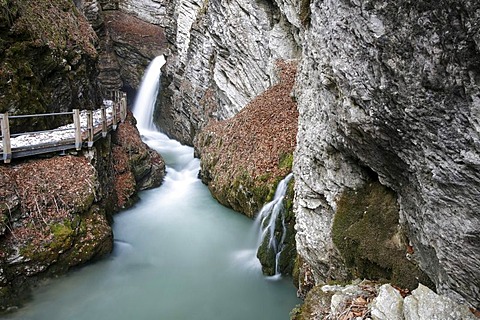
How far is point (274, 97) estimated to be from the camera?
1276 cm

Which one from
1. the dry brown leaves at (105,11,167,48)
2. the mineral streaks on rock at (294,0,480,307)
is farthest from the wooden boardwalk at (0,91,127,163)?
the dry brown leaves at (105,11,167,48)

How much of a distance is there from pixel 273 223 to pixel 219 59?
10389 mm

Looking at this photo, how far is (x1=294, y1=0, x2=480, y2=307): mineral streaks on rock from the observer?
3.04m

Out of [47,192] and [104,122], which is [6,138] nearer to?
[47,192]

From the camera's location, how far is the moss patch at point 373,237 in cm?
465

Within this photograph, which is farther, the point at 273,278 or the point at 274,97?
the point at 274,97

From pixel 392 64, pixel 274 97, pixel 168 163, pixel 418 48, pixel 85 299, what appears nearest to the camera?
pixel 418 48

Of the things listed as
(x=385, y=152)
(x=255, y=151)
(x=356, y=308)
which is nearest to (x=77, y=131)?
(x=255, y=151)

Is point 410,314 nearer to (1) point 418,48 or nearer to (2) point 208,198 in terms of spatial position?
(1) point 418,48

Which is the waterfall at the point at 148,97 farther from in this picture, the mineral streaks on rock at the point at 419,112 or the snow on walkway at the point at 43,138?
the mineral streaks on rock at the point at 419,112

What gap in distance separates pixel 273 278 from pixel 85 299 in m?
3.86

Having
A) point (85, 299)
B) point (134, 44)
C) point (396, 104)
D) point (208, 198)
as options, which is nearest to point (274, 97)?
point (208, 198)

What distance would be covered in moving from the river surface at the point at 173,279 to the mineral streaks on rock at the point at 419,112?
3701 mm

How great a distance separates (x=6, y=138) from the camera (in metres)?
8.41
